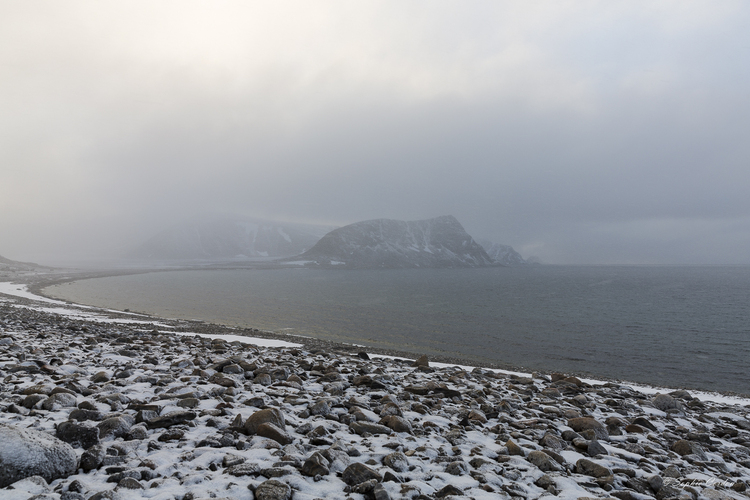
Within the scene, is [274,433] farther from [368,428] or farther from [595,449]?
[595,449]

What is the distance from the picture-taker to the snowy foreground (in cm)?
505

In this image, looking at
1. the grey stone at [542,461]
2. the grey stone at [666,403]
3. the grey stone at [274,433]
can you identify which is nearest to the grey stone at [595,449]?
the grey stone at [542,461]

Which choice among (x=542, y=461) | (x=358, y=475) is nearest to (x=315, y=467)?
(x=358, y=475)

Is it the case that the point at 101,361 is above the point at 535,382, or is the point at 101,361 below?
above

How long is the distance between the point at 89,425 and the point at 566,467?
8176 mm

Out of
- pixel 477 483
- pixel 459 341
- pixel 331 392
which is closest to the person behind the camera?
pixel 477 483

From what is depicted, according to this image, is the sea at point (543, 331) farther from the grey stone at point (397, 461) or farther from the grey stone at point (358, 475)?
the grey stone at point (358, 475)

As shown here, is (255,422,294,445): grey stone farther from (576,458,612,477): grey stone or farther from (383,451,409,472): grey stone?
(576,458,612,477): grey stone

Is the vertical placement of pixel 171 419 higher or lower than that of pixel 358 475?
higher

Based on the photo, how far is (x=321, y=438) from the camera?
268 inches

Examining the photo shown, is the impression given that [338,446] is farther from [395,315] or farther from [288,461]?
[395,315]

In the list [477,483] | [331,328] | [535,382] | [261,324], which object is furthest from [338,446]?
[261,324]

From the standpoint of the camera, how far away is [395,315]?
52.2 metres

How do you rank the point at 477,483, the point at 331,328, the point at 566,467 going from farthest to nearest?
1. the point at 331,328
2. the point at 566,467
3. the point at 477,483
